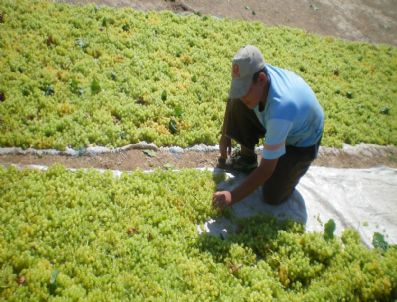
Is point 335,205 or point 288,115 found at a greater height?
point 288,115

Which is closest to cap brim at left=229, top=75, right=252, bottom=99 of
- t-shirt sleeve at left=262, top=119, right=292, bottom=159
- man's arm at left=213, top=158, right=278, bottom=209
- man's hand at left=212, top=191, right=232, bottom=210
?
t-shirt sleeve at left=262, top=119, right=292, bottom=159

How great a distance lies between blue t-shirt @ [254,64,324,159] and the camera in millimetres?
5496

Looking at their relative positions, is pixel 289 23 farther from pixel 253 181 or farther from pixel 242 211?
pixel 253 181

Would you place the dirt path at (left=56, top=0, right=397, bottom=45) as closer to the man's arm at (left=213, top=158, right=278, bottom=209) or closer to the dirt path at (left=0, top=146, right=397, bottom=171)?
the dirt path at (left=0, top=146, right=397, bottom=171)

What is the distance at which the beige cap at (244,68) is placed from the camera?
17.5 feet

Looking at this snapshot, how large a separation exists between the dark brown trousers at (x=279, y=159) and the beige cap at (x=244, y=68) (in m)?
1.23

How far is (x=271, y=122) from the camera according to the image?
5.50 m

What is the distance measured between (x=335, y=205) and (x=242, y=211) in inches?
74.7

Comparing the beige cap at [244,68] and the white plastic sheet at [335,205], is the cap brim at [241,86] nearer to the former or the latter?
the beige cap at [244,68]

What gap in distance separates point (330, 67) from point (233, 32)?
3.35 m

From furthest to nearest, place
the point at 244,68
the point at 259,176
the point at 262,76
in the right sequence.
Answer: the point at 259,176 → the point at 262,76 → the point at 244,68

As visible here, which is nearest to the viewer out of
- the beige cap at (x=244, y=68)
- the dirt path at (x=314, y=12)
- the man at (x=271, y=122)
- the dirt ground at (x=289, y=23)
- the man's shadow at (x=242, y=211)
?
the beige cap at (x=244, y=68)

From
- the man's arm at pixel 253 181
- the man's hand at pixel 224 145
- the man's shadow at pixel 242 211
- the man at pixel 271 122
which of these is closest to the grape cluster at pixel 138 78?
the man's hand at pixel 224 145

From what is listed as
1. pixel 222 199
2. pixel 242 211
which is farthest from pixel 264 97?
pixel 242 211
